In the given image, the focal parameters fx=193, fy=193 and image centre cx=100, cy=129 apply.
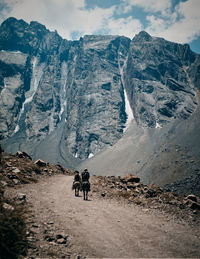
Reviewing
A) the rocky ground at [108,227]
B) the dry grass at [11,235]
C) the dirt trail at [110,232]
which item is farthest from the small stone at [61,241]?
the dry grass at [11,235]

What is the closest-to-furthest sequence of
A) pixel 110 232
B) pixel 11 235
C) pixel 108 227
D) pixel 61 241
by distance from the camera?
pixel 11 235 < pixel 61 241 < pixel 110 232 < pixel 108 227

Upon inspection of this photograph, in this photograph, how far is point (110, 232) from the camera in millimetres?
9820

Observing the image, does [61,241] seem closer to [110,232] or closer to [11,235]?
[11,235]

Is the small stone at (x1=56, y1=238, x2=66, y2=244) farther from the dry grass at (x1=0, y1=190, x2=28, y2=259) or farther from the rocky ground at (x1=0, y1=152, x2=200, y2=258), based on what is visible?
the dry grass at (x1=0, y1=190, x2=28, y2=259)

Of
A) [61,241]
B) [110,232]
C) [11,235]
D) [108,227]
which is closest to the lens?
[11,235]

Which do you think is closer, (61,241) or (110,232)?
(61,241)

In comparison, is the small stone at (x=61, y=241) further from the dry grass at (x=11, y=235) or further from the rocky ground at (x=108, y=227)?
the dry grass at (x=11, y=235)

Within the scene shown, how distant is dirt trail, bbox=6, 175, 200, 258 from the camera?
7.96 meters

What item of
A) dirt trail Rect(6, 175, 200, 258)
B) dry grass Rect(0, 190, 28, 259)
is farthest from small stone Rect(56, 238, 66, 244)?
dry grass Rect(0, 190, 28, 259)

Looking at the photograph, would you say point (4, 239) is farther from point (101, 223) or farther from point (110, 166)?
point (110, 166)

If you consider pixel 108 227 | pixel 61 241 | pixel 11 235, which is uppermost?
pixel 11 235

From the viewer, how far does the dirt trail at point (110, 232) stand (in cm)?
796

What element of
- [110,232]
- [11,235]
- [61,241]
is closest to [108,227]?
[110,232]

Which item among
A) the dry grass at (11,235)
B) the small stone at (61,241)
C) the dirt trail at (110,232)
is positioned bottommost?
the dirt trail at (110,232)
